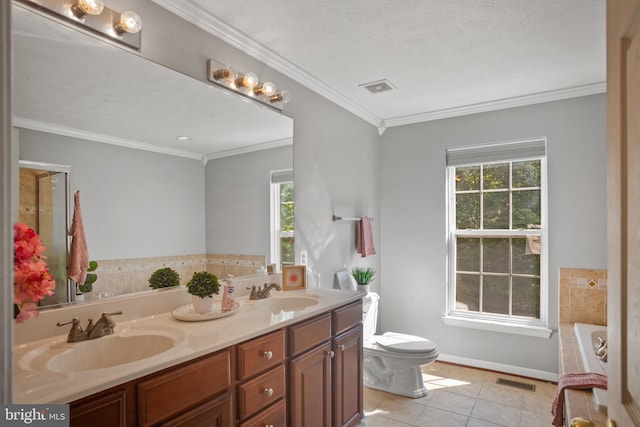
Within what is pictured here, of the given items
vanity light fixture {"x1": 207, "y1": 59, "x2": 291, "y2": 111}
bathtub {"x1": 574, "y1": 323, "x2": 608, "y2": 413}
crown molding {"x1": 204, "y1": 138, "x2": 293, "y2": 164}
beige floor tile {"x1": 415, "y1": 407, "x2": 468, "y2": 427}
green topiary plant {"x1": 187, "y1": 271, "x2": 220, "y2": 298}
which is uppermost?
vanity light fixture {"x1": 207, "y1": 59, "x2": 291, "y2": 111}

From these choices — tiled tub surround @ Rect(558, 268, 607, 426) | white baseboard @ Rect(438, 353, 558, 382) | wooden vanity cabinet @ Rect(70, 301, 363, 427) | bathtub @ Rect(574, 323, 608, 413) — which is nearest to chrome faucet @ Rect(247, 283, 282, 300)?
wooden vanity cabinet @ Rect(70, 301, 363, 427)

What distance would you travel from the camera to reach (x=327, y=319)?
2.08 meters

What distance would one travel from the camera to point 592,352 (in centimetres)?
220

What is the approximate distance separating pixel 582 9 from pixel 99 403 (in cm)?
269

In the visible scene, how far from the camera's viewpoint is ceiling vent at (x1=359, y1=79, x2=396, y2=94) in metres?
2.88

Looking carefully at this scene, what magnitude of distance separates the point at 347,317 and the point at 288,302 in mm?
370

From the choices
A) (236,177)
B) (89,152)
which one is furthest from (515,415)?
(89,152)

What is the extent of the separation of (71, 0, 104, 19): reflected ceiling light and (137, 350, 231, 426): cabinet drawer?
1.39 m

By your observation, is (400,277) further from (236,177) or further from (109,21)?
(109,21)

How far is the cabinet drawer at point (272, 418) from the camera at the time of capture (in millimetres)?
1586

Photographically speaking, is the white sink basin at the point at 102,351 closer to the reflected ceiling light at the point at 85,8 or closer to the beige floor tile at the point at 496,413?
the reflected ceiling light at the point at 85,8

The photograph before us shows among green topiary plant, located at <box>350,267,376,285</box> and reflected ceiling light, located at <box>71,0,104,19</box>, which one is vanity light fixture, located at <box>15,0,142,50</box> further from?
green topiary plant, located at <box>350,267,376,285</box>

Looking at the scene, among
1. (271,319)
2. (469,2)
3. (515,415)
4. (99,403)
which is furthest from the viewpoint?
(515,415)

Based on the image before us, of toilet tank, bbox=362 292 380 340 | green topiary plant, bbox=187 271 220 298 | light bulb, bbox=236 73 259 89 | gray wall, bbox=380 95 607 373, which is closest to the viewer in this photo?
green topiary plant, bbox=187 271 220 298
